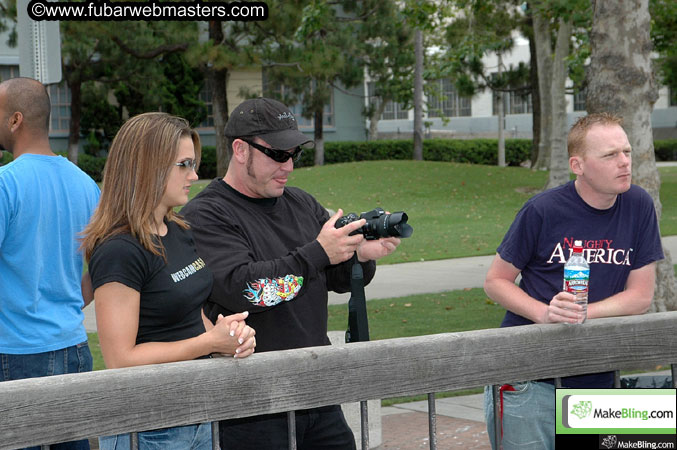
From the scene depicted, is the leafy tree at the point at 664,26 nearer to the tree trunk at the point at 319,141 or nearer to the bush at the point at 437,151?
the tree trunk at the point at 319,141

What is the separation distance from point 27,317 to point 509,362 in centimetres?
202

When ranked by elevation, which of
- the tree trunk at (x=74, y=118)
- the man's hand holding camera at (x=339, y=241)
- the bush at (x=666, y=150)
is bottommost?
the bush at (x=666, y=150)

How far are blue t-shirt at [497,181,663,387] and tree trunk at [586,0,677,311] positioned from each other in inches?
227

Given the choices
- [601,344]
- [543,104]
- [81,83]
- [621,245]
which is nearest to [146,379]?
[601,344]

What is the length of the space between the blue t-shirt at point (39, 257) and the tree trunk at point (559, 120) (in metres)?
17.6

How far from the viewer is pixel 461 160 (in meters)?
44.8

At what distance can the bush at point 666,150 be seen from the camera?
4584 centimetres

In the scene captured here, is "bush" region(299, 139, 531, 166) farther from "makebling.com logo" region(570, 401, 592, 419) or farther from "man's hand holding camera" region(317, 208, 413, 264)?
"makebling.com logo" region(570, 401, 592, 419)

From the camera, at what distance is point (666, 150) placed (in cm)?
4625

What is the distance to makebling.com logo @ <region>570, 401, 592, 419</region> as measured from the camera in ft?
9.07

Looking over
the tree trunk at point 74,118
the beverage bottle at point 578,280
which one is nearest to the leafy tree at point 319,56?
the tree trunk at point 74,118

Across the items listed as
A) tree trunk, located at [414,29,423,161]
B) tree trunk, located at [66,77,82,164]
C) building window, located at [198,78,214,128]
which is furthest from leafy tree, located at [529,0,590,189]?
tree trunk, located at [66,77,82,164]

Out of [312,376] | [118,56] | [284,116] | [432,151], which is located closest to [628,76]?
[284,116]

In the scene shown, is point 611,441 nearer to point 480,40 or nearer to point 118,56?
point 480,40
